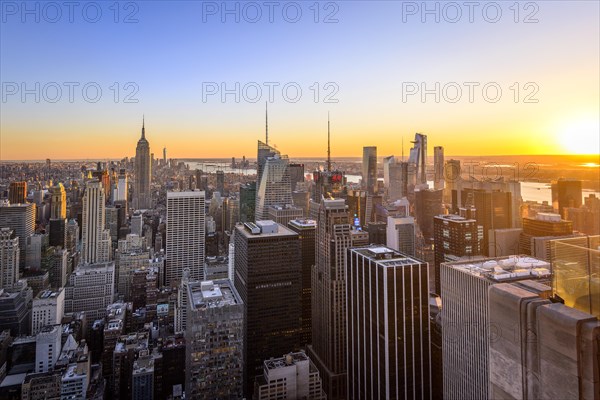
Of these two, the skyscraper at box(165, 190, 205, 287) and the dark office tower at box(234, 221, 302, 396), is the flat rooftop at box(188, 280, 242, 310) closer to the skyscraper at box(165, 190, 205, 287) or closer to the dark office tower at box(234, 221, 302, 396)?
the dark office tower at box(234, 221, 302, 396)

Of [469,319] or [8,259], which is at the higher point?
[8,259]

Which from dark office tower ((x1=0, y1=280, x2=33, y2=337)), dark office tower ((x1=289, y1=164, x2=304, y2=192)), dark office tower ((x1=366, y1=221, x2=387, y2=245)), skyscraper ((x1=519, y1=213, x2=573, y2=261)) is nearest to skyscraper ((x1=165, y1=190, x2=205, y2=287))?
dark office tower ((x1=0, y1=280, x2=33, y2=337))

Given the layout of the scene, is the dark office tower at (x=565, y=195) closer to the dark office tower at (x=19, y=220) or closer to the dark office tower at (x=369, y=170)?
the dark office tower at (x=369, y=170)

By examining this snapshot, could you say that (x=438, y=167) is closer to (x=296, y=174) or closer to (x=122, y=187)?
(x=296, y=174)

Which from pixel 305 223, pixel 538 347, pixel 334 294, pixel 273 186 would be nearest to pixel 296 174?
pixel 273 186

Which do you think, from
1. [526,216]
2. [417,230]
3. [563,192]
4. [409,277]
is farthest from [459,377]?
[417,230]

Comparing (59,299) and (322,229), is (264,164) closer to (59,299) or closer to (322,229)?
(322,229)

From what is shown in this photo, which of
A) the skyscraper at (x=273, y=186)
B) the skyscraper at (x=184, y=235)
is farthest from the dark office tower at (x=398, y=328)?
the skyscraper at (x=273, y=186)
